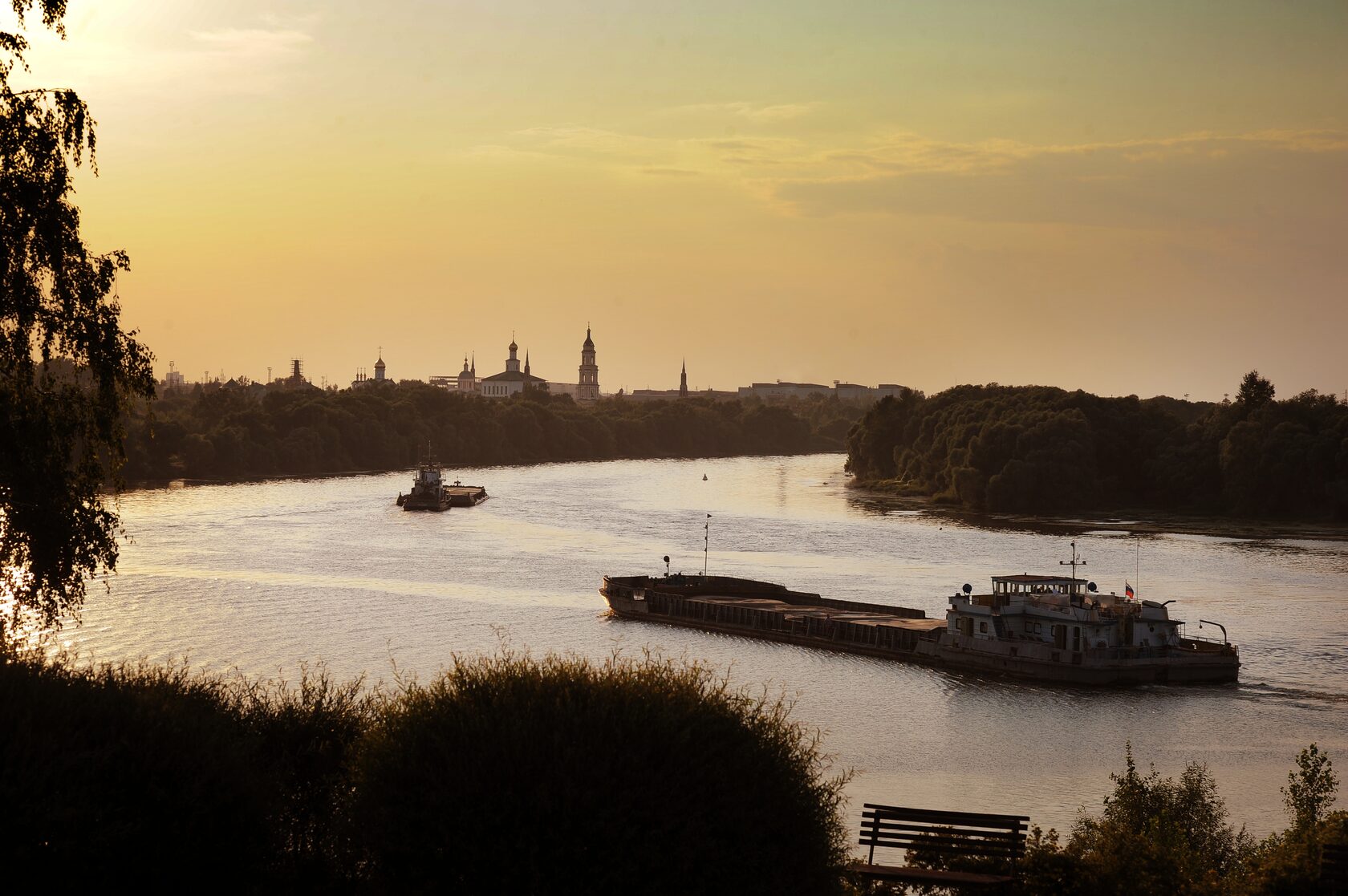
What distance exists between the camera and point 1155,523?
4503 inches

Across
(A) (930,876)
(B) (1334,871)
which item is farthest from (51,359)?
(B) (1334,871)

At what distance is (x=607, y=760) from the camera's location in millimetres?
16250

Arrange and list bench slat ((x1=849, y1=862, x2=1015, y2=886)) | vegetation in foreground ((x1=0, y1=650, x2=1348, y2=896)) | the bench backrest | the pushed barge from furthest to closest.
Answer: the pushed barge
the bench backrest
bench slat ((x1=849, y1=862, x2=1015, y2=886))
vegetation in foreground ((x1=0, y1=650, x2=1348, y2=896))

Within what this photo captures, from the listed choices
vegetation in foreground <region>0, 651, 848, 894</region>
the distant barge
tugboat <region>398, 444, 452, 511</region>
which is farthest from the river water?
vegetation in foreground <region>0, 651, 848, 894</region>

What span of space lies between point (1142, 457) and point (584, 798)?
125 m

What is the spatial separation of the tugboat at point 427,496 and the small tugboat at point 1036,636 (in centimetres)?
5961

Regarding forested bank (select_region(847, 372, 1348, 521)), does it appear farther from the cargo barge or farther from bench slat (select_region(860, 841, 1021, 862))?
bench slat (select_region(860, 841, 1021, 862))

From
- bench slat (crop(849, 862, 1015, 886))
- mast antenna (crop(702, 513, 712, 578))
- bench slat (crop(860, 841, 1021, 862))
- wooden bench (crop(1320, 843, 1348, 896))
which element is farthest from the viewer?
mast antenna (crop(702, 513, 712, 578))

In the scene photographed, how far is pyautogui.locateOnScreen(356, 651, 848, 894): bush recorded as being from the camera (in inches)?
629

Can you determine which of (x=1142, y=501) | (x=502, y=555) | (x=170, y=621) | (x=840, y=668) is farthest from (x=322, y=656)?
(x=1142, y=501)

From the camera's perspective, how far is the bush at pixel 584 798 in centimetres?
1598

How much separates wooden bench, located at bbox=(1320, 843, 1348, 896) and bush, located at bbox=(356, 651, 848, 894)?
692 centimetres

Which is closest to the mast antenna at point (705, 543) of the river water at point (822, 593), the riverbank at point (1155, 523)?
the river water at point (822, 593)

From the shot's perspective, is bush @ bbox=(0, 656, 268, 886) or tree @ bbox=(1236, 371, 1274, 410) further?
tree @ bbox=(1236, 371, 1274, 410)
